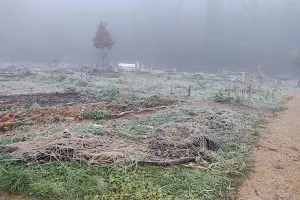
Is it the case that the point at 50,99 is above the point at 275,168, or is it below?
above

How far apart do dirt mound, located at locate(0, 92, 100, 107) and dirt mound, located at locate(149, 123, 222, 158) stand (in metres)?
4.79

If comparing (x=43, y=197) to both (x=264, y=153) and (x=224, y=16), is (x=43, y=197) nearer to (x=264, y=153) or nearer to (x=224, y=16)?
(x=264, y=153)

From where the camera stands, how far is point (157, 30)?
3378cm

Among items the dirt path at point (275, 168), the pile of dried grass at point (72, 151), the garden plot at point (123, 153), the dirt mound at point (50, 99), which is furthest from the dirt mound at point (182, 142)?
the dirt mound at point (50, 99)

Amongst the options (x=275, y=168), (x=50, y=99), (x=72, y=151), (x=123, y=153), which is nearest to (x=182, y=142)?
(x=123, y=153)

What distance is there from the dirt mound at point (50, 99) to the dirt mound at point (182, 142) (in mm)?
4794

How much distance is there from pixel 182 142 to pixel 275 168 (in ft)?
5.47

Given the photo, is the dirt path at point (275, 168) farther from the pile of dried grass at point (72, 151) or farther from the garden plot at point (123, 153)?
the pile of dried grass at point (72, 151)

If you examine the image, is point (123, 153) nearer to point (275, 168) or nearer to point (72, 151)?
point (72, 151)

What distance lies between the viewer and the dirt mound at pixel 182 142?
452 cm

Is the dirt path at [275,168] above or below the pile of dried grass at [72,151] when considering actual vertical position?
below

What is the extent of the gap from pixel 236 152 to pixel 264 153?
25.2 inches

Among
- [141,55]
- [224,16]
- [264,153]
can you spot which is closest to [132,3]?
[141,55]

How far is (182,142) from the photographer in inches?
187
